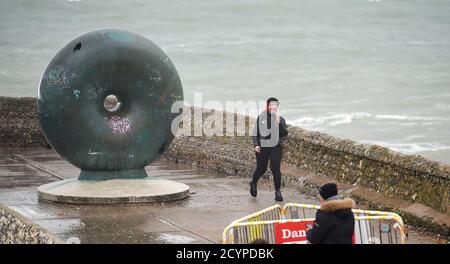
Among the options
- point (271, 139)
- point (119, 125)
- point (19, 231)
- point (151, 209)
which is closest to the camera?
point (19, 231)

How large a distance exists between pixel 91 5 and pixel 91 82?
95.2 m

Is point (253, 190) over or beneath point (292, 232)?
beneath

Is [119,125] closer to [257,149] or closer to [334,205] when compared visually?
[257,149]

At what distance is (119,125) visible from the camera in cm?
1611

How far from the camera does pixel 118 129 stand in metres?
16.1

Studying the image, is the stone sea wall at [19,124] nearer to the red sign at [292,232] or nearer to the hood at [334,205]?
the red sign at [292,232]

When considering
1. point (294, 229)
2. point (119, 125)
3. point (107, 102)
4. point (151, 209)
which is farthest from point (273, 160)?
point (294, 229)

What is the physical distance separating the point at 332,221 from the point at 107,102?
760 cm

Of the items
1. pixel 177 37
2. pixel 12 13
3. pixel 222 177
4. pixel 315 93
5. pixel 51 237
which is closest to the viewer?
pixel 51 237

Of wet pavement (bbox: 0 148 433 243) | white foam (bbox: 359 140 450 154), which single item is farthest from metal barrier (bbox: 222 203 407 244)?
white foam (bbox: 359 140 450 154)

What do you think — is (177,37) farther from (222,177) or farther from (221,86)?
(222,177)

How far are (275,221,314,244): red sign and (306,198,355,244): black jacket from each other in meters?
1.16

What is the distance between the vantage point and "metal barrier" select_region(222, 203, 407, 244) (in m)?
10.3
